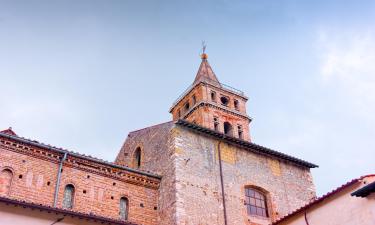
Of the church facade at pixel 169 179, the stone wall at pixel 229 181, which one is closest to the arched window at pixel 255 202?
the church facade at pixel 169 179

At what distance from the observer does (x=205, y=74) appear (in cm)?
3303

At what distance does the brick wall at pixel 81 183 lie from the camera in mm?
14531

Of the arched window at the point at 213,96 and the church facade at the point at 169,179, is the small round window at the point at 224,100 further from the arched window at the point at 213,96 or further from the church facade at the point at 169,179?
the church facade at the point at 169,179

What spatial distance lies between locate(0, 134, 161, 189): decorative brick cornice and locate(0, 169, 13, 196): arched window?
0.82 metres

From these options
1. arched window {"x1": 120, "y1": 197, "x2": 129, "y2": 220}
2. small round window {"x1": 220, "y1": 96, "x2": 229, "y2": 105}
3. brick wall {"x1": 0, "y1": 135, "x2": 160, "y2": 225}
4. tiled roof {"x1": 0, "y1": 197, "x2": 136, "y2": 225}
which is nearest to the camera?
tiled roof {"x1": 0, "y1": 197, "x2": 136, "y2": 225}

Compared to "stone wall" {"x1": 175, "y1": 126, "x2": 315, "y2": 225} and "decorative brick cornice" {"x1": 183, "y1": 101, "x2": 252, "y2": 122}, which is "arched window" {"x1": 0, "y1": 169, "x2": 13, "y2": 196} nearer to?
"stone wall" {"x1": 175, "y1": 126, "x2": 315, "y2": 225}

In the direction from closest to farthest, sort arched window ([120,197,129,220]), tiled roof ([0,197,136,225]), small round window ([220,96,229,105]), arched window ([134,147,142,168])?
tiled roof ([0,197,136,225]) → arched window ([120,197,129,220]) → arched window ([134,147,142,168]) → small round window ([220,96,229,105])

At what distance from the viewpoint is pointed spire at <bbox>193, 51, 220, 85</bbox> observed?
104 ft

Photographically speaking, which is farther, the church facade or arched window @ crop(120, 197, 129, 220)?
arched window @ crop(120, 197, 129, 220)

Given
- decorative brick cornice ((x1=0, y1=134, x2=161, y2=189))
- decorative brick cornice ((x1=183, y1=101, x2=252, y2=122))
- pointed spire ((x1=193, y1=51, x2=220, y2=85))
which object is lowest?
decorative brick cornice ((x1=0, y1=134, x2=161, y2=189))

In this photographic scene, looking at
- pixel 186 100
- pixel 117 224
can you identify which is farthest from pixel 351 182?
pixel 186 100

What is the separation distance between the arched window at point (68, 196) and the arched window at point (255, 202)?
719cm

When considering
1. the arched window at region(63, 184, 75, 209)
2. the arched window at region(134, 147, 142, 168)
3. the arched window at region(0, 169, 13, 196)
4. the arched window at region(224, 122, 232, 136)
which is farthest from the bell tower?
the arched window at region(0, 169, 13, 196)

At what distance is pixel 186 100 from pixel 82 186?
17332 mm
